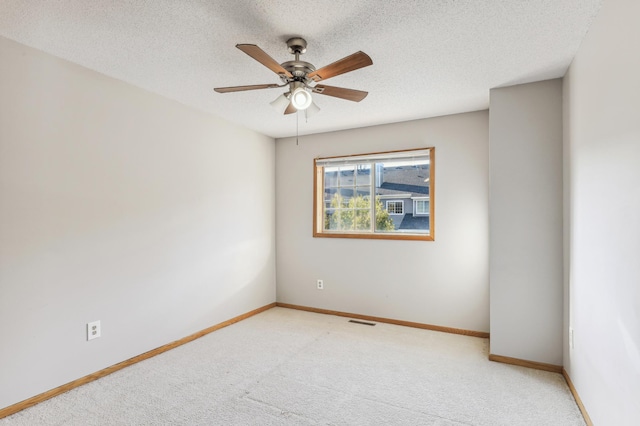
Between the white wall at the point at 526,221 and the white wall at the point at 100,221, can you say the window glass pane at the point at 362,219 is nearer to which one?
the white wall at the point at 100,221

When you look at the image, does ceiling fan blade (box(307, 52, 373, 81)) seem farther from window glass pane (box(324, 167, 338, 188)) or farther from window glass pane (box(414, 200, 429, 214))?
window glass pane (box(324, 167, 338, 188))

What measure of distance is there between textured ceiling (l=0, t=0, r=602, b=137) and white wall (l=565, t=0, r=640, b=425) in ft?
1.20

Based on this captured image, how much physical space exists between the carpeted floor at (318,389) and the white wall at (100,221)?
31 centimetres

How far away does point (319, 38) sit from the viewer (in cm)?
220

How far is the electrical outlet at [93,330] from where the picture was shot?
2.63 m

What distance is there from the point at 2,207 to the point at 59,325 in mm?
874

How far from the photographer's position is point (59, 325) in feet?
8.07

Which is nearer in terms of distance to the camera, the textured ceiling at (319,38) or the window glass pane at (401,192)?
the textured ceiling at (319,38)

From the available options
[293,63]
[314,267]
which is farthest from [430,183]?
[293,63]

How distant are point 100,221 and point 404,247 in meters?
2.98

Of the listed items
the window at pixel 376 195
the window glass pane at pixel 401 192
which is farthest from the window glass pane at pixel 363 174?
the window glass pane at pixel 401 192

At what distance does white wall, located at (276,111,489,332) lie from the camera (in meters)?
3.70

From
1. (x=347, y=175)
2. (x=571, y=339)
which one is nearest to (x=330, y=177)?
(x=347, y=175)

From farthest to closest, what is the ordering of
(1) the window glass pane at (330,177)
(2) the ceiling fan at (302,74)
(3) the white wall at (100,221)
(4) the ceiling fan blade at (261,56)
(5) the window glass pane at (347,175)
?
(1) the window glass pane at (330,177) → (5) the window glass pane at (347,175) → (3) the white wall at (100,221) → (2) the ceiling fan at (302,74) → (4) the ceiling fan blade at (261,56)
